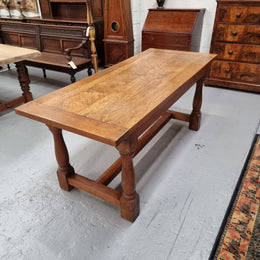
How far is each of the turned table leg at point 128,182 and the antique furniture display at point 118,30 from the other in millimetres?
3166

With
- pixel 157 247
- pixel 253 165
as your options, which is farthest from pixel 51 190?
pixel 253 165

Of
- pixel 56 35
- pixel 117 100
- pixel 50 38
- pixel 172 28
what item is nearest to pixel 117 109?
pixel 117 100

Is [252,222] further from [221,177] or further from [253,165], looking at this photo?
[253,165]

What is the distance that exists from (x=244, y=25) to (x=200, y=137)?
1778 mm

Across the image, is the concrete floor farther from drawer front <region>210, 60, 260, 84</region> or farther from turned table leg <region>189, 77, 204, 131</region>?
drawer front <region>210, 60, 260, 84</region>

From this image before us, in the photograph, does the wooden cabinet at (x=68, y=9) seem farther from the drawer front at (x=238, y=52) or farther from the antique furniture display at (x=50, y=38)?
the drawer front at (x=238, y=52)

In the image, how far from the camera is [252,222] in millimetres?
1541

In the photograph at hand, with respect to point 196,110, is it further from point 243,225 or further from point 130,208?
point 130,208

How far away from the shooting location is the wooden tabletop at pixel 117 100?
1196 mm

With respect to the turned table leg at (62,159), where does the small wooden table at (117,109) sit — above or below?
above

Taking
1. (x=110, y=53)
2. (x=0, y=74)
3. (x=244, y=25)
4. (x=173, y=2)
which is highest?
(x=173, y=2)

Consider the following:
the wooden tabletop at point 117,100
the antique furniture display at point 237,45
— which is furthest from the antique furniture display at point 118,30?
the wooden tabletop at point 117,100

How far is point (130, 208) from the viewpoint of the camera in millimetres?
1509

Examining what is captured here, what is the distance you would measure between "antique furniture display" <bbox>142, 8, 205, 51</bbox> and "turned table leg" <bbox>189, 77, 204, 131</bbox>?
146 cm
